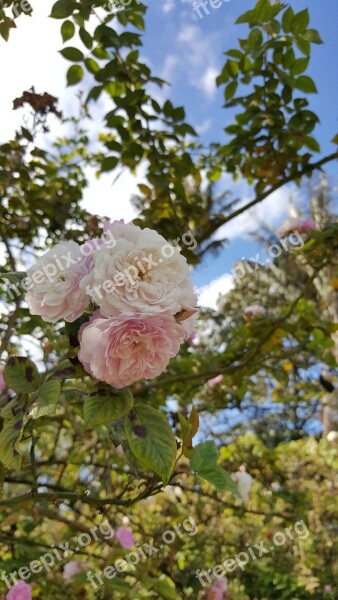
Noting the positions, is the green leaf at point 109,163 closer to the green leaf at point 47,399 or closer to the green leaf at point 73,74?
the green leaf at point 73,74

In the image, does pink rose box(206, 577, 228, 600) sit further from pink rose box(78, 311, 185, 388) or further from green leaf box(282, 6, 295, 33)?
green leaf box(282, 6, 295, 33)

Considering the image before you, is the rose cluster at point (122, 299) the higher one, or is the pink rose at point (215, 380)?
the pink rose at point (215, 380)

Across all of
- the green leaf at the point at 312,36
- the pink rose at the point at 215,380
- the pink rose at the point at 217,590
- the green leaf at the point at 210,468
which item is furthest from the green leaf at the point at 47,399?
the pink rose at the point at 215,380

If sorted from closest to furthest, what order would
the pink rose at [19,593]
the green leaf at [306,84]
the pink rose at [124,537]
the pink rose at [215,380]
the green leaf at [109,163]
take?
1. the pink rose at [19,593]
2. the green leaf at [306,84]
3. the pink rose at [124,537]
4. the green leaf at [109,163]
5. the pink rose at [215,380]

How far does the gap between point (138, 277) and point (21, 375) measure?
0.22 meters

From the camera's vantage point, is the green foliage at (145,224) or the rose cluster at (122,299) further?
the green foliage at (145,224)

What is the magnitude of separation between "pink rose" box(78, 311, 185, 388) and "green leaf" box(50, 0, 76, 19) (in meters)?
0.95

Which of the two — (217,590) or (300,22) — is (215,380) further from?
(300,22)

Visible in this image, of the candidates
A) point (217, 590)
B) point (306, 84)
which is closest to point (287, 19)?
point (306, 84)

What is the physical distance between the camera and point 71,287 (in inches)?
24.1

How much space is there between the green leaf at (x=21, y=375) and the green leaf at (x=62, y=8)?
3.07 ft

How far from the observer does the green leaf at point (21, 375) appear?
2.16ft

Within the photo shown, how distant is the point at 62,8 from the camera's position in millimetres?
1207

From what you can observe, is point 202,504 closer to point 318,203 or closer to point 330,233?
point 330,233
